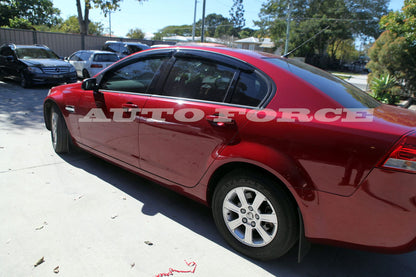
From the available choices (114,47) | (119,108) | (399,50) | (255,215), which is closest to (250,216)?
(255,215)

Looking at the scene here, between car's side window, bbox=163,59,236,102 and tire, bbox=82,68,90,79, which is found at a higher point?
car's side window, bbox=163,59,236,102

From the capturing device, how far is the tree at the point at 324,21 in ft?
136

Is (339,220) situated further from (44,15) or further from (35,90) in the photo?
(44,15)

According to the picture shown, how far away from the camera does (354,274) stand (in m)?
2.32

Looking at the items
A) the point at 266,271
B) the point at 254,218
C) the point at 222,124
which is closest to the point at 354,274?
the point at 266,271

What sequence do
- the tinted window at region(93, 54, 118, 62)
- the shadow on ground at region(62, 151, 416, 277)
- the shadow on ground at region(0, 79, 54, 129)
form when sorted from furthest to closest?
the tinted window at region(93, 54, 118, 62) < the shadow on ground at region(0, 79, 54, 129) < the shadow on ground at region(62, 151, 416, 277)

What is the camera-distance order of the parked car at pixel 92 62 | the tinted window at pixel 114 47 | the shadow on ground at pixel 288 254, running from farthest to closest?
the tinted window at pixel 114 47 < the parked car at pixel 92 62 < the shadow on ground at pixel 288 254

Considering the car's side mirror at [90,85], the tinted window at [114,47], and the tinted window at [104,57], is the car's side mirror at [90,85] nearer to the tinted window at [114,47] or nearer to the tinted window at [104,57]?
the tinted window at [104,57]

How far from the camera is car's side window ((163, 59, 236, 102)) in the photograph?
2.55 m

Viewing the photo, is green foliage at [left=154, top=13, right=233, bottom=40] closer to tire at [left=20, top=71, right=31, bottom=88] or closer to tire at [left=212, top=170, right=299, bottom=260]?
tire at [left=20, top=71, right=31, bottom=88]

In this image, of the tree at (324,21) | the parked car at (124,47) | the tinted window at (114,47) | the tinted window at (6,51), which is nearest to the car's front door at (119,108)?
the tinted window at (6,51)

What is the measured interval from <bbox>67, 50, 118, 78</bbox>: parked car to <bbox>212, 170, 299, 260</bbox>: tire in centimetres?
1142

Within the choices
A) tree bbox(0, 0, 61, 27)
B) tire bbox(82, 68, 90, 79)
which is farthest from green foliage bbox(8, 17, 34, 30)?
tire bbox(82, 68, 90, 79)

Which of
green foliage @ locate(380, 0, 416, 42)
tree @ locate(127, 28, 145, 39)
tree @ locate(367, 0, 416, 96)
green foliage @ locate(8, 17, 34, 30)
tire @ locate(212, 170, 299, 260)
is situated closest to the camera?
tire @ locate(212, 170, 299, 260)
